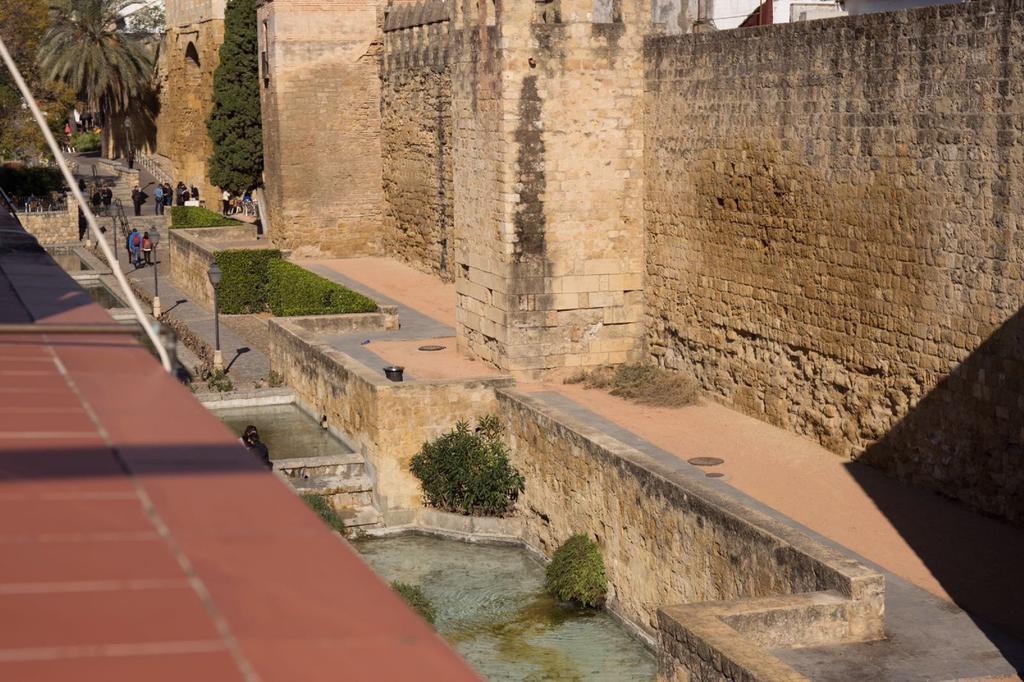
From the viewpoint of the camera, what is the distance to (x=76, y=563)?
2.93 metres

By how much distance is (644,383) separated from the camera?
1530 centimetres

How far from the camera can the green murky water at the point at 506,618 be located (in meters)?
11.0

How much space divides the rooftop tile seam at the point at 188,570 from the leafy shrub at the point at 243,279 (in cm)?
2209

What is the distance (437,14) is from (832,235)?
12.1 m

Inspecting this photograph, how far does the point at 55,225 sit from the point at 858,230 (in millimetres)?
27387

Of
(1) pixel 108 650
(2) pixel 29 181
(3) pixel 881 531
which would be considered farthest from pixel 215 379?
(2) pixel 29 181

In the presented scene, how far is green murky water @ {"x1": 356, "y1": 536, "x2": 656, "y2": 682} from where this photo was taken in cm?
1102

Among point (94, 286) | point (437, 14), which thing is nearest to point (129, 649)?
point (437, 14)

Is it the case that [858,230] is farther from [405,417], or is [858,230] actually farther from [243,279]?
[243,279]

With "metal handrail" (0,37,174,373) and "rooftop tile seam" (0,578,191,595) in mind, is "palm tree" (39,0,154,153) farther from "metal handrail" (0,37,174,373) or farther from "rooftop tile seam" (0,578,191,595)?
"rooftop tile seam" (0,578,191,595)

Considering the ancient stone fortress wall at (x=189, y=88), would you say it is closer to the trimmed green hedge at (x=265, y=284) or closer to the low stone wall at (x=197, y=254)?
the low stone wall at (x=197, y=254)

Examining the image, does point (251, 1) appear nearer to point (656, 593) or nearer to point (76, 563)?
point (656, 593)

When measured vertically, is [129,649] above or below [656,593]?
above

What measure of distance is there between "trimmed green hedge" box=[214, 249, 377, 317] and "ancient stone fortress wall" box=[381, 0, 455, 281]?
198cm
